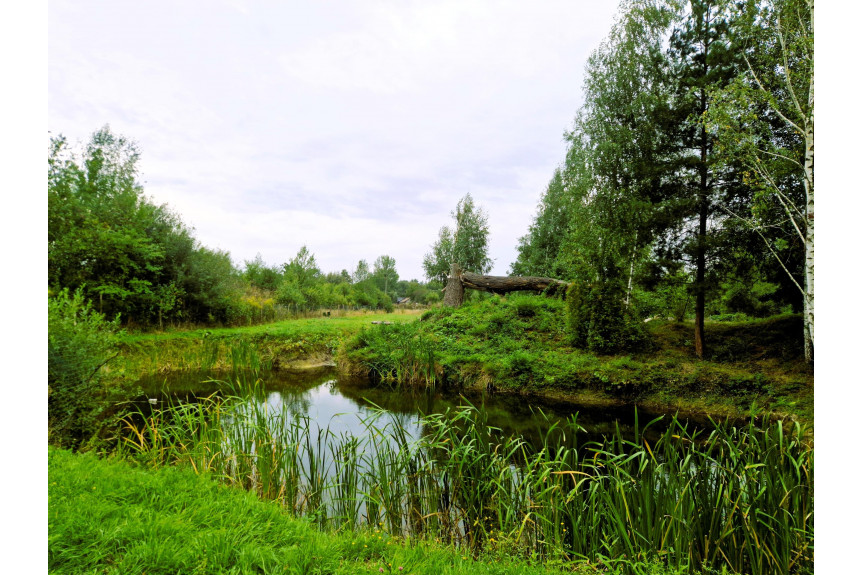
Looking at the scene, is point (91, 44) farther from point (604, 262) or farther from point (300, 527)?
point (604, 262)

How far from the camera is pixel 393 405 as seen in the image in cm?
748

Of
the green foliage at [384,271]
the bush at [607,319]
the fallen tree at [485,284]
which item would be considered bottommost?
the bush at [607,319]

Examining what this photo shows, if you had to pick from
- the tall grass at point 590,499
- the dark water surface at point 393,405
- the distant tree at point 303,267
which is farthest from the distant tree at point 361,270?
the tall grass at point 590,499

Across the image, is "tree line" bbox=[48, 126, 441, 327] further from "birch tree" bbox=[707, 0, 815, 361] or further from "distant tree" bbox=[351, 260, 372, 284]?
"distant tree" bbox=[351, 260, 372, 284]

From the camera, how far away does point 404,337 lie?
10.6 m

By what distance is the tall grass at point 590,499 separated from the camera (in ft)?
7.29

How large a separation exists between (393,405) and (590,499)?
5.23 m

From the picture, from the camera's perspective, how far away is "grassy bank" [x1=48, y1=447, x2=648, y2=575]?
1.76 metres

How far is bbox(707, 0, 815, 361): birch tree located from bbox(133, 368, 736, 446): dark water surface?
3153mm

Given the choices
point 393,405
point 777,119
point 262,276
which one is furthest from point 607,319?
point 262,276

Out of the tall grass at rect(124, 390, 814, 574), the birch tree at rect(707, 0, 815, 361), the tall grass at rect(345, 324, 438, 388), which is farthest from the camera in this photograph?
the tall grass at rect(345, 324, 438, 388)

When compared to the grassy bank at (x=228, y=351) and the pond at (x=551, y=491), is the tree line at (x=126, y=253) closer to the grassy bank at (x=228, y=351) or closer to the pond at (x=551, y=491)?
the grassy bank at (x=228, y=351)

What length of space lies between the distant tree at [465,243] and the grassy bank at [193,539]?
22.4 meters

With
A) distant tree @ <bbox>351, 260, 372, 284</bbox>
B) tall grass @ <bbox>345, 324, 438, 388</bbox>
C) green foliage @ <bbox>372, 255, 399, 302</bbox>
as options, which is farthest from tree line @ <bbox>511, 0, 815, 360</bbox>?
distant tree @ <bbox>351, 260, 372, 284</bbox>
